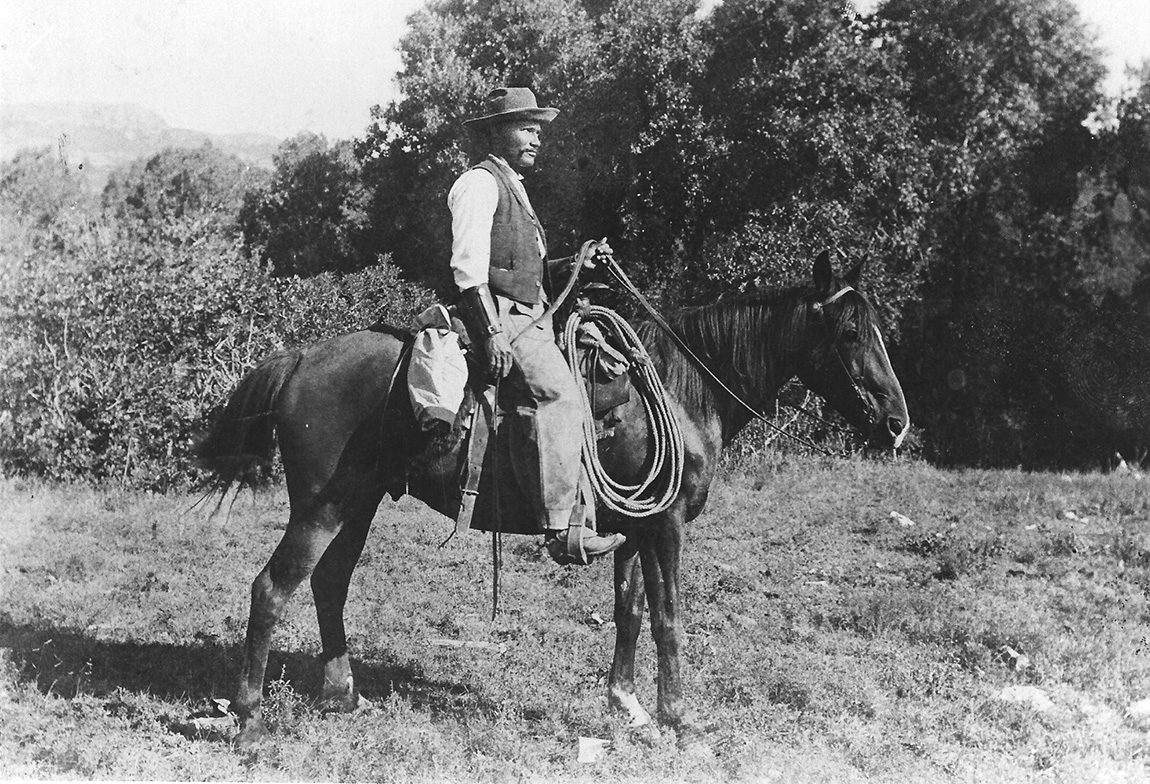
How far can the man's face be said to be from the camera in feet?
15.8

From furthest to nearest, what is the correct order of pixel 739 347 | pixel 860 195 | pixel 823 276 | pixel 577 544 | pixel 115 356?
pixel 860 195 → pixel 115 356 → pixel 739 347 → pixel 823 276 → pixel 577 544

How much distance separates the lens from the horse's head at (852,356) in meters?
5.03

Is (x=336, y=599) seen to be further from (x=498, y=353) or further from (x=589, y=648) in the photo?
(x=498, y=353)

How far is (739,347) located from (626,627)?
178cm

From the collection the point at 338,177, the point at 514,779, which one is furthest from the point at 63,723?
the point at 338,177

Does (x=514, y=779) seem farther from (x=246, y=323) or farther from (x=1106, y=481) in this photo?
(x=1106, y=481)

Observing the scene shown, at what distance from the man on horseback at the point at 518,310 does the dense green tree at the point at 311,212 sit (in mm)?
17585

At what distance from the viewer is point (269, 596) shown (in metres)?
4.81

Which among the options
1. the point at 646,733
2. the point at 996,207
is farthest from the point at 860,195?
the point at 646,733

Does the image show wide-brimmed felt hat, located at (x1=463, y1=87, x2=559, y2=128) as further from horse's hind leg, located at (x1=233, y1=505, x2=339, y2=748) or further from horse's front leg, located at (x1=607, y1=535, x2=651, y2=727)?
horse's front leg, located at (x1=607, y1=535, x2=651, y2=727)

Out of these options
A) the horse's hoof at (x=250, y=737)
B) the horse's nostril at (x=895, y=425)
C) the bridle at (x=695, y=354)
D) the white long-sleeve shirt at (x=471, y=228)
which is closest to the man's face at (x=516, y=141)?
the white long-sleeve shirt at (x=471, y=228)

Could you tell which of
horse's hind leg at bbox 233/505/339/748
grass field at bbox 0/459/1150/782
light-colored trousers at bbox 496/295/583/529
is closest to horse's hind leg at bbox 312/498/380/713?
grass field at bbox 0/459/1150/782

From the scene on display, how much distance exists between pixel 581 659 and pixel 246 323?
7.22m

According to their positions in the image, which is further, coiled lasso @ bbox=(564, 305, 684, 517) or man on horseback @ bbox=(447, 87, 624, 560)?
coiled lasso @ bbox=(564, 305, 684, 517)
